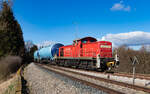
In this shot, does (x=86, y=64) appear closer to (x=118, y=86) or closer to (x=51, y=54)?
(x=118, y=86)

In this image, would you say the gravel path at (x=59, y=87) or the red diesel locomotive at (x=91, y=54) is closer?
the gravel path at (x=59, y=87)

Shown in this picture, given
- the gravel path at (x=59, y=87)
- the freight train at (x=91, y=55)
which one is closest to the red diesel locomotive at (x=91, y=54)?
the freight train at (x=91, y=55)

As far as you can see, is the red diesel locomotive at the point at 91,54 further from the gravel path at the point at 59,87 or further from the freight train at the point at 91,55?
the gravel path at the point at 59,87

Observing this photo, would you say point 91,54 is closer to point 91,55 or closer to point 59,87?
point 91,55

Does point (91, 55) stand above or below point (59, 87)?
above

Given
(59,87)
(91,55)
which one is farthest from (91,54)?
(59,87)

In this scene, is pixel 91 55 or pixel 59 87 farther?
pixel 91 55

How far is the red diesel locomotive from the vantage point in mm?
13430

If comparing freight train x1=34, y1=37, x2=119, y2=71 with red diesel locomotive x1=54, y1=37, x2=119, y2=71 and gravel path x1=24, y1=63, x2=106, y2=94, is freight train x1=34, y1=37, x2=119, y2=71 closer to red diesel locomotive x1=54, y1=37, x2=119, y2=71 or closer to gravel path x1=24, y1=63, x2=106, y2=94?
red diesel locomotive x1=54, y1=37, x2=119, y2=71

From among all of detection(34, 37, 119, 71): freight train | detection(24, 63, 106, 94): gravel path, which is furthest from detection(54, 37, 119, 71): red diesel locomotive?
detection(24, 63, 106, 94): gravel path

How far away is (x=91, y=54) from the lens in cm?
1513

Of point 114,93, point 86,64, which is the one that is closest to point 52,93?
point 114,93

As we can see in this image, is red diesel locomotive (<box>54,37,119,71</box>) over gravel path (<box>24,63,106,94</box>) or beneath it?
over

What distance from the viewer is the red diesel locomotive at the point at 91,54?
13430mm
